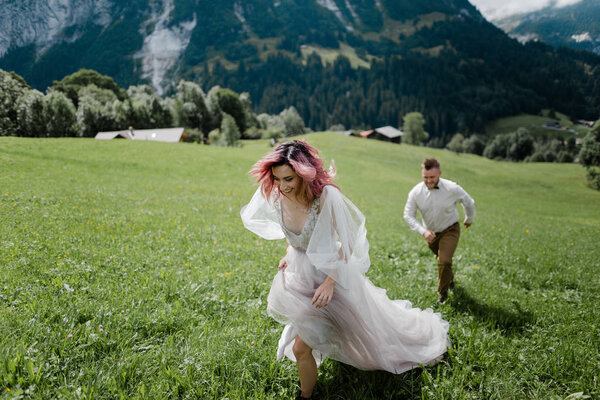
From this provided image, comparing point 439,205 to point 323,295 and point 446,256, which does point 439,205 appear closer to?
point 446,256

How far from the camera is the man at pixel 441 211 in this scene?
20.5 feet

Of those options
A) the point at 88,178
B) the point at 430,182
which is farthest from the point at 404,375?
the point at 88,178

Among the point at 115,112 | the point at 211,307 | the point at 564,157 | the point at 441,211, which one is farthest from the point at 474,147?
the point at 211,307

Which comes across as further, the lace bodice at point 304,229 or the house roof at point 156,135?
the house roof at point 156,135

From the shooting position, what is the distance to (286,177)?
3295 mm

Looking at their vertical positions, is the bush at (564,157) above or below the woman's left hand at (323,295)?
above

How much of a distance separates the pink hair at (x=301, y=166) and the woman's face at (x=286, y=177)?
42 millimetres

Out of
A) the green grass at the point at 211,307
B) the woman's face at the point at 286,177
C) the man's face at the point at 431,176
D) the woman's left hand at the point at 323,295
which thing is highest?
the woman's face at the point at 286,177

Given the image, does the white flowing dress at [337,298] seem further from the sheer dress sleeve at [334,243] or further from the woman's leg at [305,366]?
the woman's leg at [305,366]

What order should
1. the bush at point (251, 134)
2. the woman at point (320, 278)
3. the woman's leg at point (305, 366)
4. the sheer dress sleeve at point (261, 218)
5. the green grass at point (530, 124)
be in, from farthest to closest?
the green grass at point (530, 124), the bush at point (251, 134), the sheer dress sleeve at point (261, 218), the woman's leg at point (305, 366), the woman at point (320, 278)

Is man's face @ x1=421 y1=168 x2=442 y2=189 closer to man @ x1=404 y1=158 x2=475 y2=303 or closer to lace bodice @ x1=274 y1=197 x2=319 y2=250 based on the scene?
man @ x1=404 y1=158 x2=475 y2=303

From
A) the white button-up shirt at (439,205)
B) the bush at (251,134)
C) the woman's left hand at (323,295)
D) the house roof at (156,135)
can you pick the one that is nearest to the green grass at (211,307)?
the woman's left hand at (323,295)

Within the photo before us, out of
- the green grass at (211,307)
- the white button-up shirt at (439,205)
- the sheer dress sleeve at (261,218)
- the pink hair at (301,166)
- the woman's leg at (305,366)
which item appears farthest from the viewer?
the white button-up shirt at (439,205)

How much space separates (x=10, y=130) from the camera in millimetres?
50125
